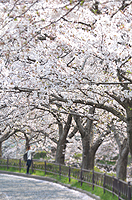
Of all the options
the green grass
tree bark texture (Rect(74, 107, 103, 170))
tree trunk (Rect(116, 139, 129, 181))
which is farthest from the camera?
tree bark texture (Rect(74, 107, 103, 170))

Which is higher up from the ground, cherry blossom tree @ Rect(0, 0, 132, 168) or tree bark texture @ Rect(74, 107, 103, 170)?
cherry blossom tree @ Rect(0, 0, 132, 168)

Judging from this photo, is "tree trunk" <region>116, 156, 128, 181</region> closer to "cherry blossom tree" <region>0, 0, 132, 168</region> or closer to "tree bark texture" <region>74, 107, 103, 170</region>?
"tree bark texture" <region>74, 107, 103, 170</region>

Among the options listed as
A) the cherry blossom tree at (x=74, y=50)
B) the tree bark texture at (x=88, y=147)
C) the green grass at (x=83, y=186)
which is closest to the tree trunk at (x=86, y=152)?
the tree bark texture at (x=88, y=147)

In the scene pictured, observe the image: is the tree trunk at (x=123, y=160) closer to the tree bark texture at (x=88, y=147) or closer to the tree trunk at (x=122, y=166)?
the tree trunk at (x=122, y=166)

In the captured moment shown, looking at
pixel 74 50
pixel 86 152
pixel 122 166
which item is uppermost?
pixel 74 50

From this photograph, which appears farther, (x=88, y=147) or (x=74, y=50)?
(x=88, y=147)

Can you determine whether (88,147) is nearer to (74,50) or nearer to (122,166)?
(122,166)

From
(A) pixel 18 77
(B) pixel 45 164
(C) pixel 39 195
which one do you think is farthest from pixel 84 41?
(B) pixel 45 164

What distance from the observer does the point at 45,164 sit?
2070 cm

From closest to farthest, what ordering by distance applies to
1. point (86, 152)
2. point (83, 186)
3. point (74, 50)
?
point (74, 50) → point (83, 186) → point (86, 152)

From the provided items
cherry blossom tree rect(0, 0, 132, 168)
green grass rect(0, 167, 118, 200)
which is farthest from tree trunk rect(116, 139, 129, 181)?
cherry blossom tree rect(0, 0, 132, 168)

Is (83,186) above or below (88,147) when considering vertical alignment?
below

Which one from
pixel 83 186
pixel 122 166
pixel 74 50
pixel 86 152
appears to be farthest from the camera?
pixel 86 152

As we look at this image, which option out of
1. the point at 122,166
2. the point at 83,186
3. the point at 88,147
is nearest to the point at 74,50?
the point at 83,186
